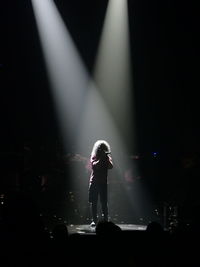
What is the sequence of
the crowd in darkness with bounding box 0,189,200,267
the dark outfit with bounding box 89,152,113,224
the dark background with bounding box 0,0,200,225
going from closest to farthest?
1. the crowd in darkness with bounding box 0,189,200,267
2. the dark outfit with bounding box 89,152,113,224
3. the dark background with bounding box 0,0,200,225

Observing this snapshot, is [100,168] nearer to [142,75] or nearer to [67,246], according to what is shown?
[67,246]

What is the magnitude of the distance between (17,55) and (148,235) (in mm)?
10627

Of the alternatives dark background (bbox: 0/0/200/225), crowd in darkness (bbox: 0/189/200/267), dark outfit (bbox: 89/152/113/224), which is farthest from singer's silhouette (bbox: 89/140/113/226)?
crowd in darkness (bbox: 0/189/200/267)

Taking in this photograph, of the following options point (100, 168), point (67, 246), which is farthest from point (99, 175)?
point (67, 246)

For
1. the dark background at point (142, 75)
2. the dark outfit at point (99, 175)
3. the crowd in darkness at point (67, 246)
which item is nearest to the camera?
the crowd in darkness at point (67, 246)

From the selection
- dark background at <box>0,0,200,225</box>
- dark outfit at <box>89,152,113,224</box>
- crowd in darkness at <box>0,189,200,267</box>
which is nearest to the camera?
crowd in darkness at <box>0,189,200,267</box>

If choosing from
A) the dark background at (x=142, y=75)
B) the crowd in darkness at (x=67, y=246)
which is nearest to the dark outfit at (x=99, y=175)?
the dark background at (x=142, y=75)

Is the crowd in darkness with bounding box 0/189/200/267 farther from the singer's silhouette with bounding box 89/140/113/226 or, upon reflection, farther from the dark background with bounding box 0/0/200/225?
the dark background with bounding box 0/0/200/225

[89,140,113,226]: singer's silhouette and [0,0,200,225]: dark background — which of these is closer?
[89,140,113,226]: singer's silhouette

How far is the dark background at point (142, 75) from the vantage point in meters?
13.2

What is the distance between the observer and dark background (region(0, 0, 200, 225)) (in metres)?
13.2

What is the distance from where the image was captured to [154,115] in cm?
1443

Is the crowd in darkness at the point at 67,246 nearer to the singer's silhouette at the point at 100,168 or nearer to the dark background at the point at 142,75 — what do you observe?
the singer's silhouette at the point at 100,168

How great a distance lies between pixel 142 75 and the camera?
46.5 ft
